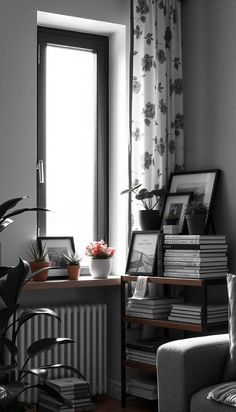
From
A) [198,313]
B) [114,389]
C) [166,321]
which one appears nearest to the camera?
[198,313]

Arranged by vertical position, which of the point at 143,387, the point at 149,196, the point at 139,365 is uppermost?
the point at 149,196

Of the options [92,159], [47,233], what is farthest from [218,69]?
[47,233]

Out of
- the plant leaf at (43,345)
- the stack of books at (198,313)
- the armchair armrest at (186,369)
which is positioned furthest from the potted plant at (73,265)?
the armchair armrest at (186,369)

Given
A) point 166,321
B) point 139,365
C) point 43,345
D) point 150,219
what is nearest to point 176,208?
point 150,219

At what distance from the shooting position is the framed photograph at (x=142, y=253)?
14.1 ft

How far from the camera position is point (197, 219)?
13.7 feet

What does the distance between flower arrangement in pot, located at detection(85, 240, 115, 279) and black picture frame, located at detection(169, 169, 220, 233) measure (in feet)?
1.88

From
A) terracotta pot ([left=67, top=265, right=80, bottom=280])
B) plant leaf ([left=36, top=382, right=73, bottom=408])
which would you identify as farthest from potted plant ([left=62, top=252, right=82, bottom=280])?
plant leaf ([left=36, top=382, right=73, bottom=408])

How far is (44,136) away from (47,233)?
64 cm

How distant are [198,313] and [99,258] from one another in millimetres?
822

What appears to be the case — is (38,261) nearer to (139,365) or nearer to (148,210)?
(148,210)

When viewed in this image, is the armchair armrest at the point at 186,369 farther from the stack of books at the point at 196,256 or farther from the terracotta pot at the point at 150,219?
the terracotta pot at the point at 150,219

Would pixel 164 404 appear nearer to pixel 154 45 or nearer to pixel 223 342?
pixel 223 342

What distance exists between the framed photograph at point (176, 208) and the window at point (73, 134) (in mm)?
514
